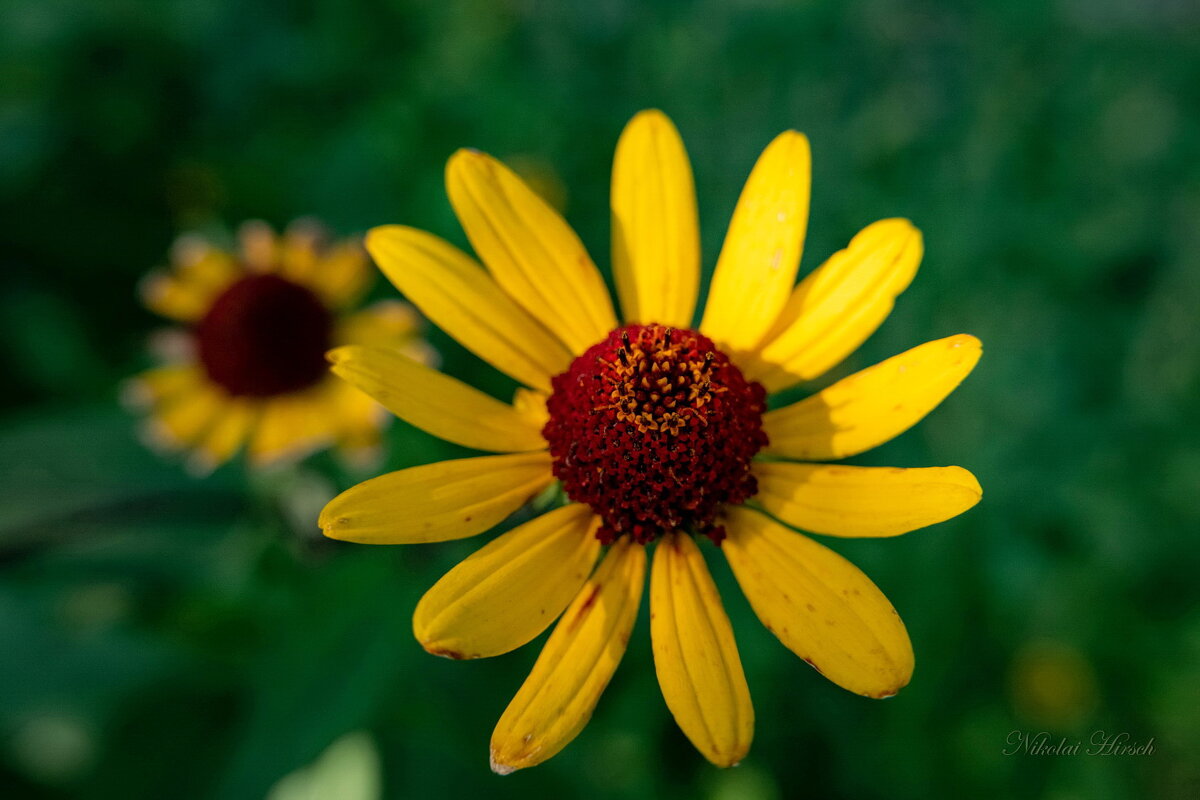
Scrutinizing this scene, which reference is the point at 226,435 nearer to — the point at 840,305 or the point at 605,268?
the point at 605,268

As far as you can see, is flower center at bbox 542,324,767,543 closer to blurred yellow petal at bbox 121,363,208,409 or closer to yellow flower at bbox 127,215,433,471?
yellow flower at bbox 127,215,433,471

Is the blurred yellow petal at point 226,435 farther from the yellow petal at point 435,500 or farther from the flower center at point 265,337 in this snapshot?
the yellow petal at point 435,500

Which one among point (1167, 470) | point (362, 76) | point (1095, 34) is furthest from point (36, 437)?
point (1095, 34)

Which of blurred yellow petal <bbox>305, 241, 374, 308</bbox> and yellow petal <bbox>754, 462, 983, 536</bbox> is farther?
blurred yellow petal <bbox>305, 241, 374, 308</bbox>

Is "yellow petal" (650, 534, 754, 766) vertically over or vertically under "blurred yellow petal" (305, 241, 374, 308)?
under

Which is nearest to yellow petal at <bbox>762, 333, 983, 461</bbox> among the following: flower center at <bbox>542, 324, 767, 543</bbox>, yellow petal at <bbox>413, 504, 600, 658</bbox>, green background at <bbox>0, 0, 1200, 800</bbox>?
flower center at <bbox>542, 324, 767, 543</bbox>

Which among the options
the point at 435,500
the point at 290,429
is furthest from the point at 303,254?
the point at 435,500
